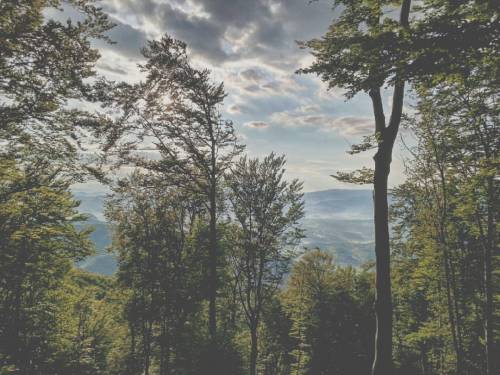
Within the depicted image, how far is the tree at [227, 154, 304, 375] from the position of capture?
62.3 ft

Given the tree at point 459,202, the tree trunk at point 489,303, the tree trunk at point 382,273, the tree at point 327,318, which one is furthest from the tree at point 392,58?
the tree at point 327,318

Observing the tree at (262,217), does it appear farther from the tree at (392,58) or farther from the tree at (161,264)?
the tree at (392,58)

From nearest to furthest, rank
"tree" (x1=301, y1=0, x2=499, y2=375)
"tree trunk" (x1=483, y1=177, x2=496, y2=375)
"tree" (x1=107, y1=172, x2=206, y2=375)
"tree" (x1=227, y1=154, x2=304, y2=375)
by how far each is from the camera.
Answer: "tree" (x1=301, y1=0, x2=499, y2=375) → "tree trunk" (x1=483, y1=177, x2=496, y2=375) → "tree" (x1=227, y1=154, x2=304, y2=375) → "tree" (x1=107, y1=172, x2=206, y2=375)

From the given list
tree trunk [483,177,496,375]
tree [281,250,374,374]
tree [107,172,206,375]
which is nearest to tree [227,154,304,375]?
tree [107,172,206,375]

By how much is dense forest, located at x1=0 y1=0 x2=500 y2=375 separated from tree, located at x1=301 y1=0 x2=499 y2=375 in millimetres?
36

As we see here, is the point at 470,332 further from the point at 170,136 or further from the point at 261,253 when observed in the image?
the point at 170,136

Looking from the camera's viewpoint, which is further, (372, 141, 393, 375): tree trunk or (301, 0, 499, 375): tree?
(372, 141, 393, 375): tree trunk

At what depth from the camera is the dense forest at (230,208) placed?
7816 mm

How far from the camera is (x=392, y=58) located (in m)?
6.43

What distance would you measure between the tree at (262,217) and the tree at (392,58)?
10.1m

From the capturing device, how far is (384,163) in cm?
891

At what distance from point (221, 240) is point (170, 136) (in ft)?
36.8

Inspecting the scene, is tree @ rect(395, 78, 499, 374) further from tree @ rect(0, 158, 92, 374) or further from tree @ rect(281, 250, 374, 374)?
tree @ rect(0, 158, 92, 374)

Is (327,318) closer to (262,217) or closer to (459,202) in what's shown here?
(262,217)
